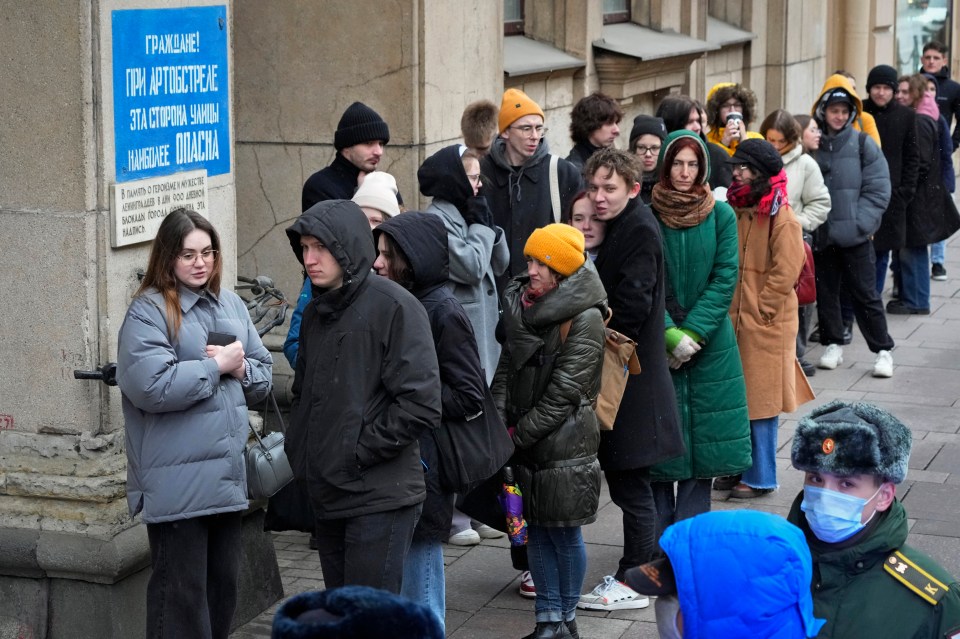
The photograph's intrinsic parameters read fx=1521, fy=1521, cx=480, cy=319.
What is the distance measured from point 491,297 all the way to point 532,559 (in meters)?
1.36

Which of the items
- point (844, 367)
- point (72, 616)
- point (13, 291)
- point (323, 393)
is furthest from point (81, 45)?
point (844, 367)

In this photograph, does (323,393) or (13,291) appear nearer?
(323,393)

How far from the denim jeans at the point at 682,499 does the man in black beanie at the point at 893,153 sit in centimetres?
557

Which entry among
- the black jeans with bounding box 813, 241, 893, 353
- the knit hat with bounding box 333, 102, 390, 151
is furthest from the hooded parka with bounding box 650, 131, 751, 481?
the black jeans with bounding box 813, 241, 893, 353

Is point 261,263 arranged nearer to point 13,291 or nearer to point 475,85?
point 475,85

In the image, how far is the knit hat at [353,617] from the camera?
215 cm

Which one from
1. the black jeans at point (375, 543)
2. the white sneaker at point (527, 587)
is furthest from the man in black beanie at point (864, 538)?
the white sneaker at point (527, 587)

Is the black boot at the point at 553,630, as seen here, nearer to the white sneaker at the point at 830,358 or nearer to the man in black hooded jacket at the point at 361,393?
the man in black hooded jacket at the point at 361,393

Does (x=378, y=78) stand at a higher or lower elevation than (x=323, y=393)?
higher

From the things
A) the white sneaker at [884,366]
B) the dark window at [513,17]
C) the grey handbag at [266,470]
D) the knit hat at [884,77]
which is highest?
the dark window at [513,17]

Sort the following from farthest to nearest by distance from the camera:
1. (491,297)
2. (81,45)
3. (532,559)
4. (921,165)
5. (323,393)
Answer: (921,165) → (491,297) → (532,559) → (81,45) → (323,393)

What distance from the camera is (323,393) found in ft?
14.8

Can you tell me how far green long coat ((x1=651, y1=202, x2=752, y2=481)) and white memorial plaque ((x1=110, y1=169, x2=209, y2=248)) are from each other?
74.9 inches

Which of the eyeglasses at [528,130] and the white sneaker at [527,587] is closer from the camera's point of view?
the white sneaker at [527,587]
